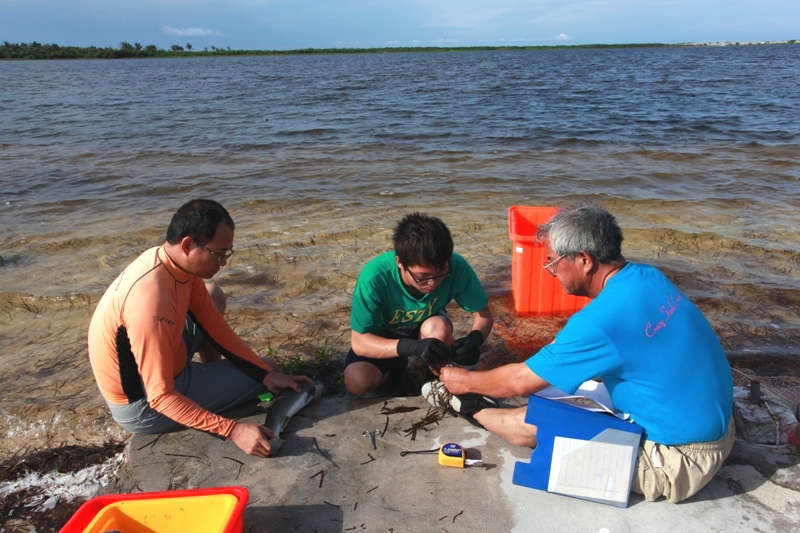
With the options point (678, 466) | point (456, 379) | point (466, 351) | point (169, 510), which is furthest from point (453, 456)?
point (169, 510)

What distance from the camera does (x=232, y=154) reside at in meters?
13.0

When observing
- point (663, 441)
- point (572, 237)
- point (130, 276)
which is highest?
point (572, 237)

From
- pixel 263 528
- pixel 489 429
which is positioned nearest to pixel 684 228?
pixel 489 429

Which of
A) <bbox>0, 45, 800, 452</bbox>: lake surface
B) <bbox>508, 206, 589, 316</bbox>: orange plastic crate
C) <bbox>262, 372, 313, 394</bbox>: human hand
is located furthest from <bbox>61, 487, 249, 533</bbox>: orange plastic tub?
<bbox>508, 206, 589, 316</bbox>: orange plastic crate

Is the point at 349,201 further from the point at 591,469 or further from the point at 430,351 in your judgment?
the point at 591,469

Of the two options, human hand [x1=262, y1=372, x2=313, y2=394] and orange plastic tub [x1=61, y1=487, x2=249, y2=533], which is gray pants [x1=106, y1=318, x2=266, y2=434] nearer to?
human hand [x1=262, y1=372, x2=313, y2=394]

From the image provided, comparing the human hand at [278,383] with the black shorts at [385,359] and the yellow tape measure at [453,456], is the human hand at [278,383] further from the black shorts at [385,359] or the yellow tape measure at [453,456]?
the yellow tape measure at [453,456]

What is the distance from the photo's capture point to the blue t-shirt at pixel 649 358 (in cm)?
228

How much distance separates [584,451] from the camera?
2.57 metres

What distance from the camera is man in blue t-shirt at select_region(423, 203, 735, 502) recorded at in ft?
7.52

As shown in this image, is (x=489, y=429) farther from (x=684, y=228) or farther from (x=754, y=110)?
(x=754, y=110)

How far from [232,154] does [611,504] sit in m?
12.0

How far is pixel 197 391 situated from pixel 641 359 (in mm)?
2425

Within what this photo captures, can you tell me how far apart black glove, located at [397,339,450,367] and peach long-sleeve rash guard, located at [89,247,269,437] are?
110 centimetres
